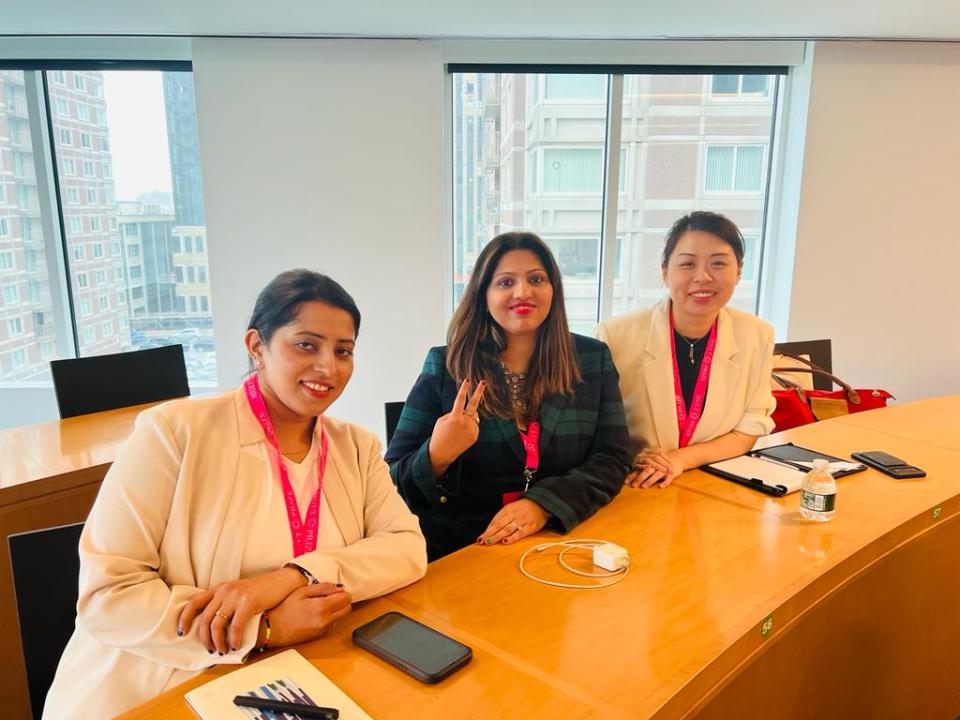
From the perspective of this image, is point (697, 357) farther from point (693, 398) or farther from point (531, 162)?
point (531, 162)

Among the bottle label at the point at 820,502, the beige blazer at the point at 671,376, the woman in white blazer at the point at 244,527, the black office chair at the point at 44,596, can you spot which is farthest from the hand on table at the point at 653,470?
the black office chair at the point at 44,596

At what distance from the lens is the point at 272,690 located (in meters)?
0.92

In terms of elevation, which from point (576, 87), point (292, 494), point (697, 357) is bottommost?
point (292, 494)

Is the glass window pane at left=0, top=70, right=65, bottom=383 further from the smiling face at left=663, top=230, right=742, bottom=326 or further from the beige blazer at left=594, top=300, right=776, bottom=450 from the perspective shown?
the smiling face at left=663, top=230, right=742, bottom=326

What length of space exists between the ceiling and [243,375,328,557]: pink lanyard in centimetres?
262

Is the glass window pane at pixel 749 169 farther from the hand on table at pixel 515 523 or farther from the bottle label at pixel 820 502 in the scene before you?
the hand on table at pixel 515 523

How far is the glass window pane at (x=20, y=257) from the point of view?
423 cm

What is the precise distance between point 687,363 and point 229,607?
1.60 meters

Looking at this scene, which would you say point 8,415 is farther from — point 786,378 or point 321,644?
point 786,378

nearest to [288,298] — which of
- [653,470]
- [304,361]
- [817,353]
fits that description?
[304,361]

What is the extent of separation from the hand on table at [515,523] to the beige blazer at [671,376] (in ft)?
2.23

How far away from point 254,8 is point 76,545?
9.68 ft

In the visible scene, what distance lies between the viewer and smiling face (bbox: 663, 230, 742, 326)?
1955 mm

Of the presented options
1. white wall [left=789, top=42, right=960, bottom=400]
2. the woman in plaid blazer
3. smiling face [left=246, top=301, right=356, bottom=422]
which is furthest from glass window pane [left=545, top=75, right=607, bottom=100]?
smiling face [left=246, top=301, right=356, bottom=422]
